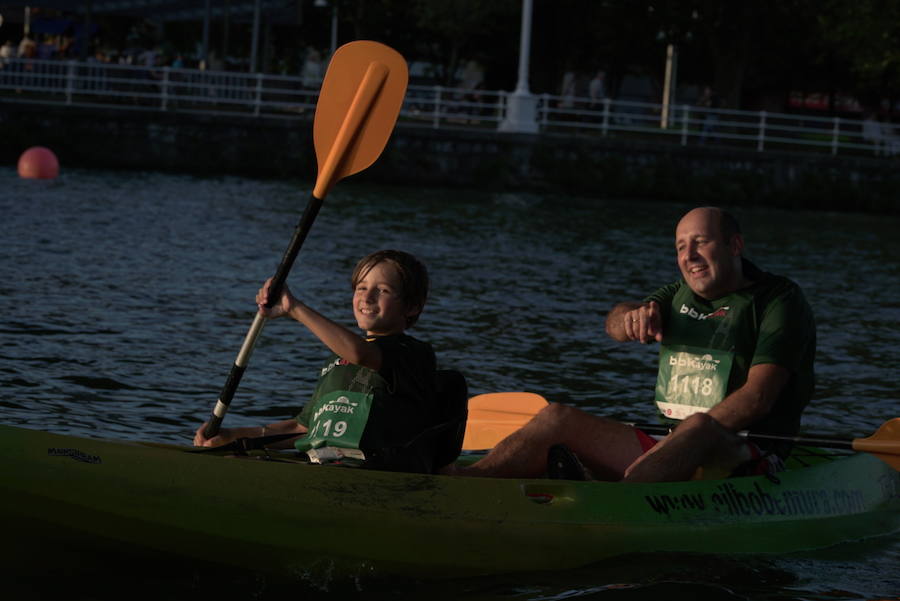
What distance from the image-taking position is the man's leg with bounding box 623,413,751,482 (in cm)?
526

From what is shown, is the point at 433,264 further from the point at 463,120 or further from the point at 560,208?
the point at 463,120

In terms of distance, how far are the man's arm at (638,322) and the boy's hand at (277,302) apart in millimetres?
1251

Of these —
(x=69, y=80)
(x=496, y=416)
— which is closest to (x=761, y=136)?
(x=69, y=80)

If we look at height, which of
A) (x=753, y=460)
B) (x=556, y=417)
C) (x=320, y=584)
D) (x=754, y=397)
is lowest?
(x=320, y=584)

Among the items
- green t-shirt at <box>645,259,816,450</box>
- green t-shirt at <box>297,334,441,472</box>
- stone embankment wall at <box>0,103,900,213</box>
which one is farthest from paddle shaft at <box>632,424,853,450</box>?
stone embankment wall at <box>0,103,900,213</box>

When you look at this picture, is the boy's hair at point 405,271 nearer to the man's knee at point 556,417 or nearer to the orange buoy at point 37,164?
the man's knee at point 556,417

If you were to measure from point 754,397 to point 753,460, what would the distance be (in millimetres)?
358

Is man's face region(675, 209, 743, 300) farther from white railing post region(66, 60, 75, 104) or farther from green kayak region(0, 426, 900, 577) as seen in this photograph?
white railing post region(66, 60, 75, 104)

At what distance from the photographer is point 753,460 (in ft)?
18.1

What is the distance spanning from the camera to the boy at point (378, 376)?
15.7 ft

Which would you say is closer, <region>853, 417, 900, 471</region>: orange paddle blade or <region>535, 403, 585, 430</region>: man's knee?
<region>535, 403, 585, 430</region>: man's knee

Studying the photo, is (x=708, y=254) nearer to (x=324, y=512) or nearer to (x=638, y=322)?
(x=638, y=322)

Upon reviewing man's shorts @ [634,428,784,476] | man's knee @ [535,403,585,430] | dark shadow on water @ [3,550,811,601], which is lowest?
dark shadow on water @ [3,550,811,601]

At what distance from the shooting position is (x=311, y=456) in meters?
5.12
